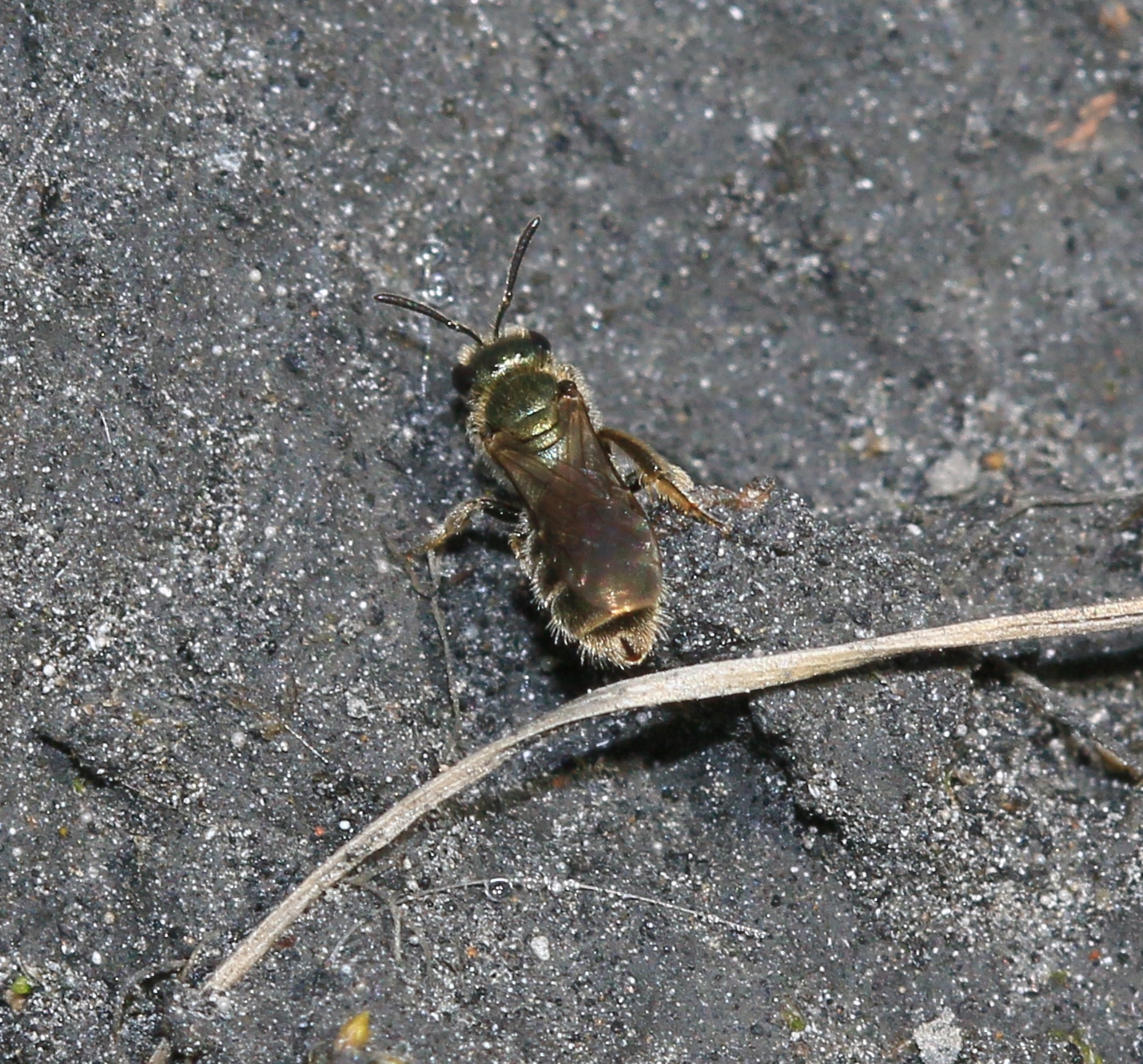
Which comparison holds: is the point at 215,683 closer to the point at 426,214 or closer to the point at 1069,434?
the point at 426,214

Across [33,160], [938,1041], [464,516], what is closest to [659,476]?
[464,516]

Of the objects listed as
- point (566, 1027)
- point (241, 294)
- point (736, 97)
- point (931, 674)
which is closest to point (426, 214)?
point (241, 294)

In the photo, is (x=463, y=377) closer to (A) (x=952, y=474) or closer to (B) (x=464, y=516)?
(B) (x=464, y=516)

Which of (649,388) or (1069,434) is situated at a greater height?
(649,388)

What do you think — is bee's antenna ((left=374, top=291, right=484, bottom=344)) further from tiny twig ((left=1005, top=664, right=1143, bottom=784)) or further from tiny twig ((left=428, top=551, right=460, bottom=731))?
tiny twig ((left=1005, top=664, right=1143, bottom=784))

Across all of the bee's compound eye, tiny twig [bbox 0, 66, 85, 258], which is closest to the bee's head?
the bee's compound eye
